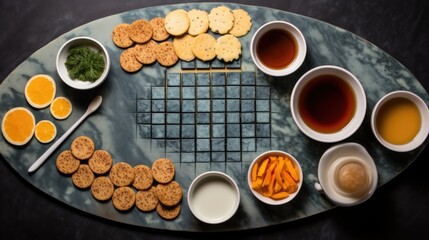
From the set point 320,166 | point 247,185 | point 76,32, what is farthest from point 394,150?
point 76,32

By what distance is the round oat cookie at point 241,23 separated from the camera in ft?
6.70

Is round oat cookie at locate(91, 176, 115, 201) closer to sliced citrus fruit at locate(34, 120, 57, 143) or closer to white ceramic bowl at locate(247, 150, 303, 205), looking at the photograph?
sliced citrus fruit at locate(34, 120, 57, 143)

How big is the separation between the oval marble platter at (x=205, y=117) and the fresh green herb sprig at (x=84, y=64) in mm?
70

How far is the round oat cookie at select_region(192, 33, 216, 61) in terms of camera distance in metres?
2.03

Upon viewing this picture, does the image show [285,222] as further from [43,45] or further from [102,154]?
[43,45]

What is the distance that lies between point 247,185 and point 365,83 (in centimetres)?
65

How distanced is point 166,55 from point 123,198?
2.03 ft

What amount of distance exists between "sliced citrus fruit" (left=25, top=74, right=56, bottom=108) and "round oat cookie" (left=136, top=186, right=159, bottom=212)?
0.55 metres

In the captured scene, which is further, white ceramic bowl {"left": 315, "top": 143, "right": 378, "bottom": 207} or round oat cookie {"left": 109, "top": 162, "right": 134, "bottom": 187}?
round oat cookie {"left": 109, "top": 162, "right": 134, "bottom": 187}

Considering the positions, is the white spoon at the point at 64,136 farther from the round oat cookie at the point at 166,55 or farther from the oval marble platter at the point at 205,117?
the round oat cookie at the point at 166,55

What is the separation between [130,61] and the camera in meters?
2.04

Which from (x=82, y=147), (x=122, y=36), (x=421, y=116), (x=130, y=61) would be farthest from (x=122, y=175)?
(x=421, y=116)

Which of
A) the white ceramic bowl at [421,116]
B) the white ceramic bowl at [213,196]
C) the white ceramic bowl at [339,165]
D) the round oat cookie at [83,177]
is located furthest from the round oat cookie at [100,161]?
the white ceramic bowl at [421,116]

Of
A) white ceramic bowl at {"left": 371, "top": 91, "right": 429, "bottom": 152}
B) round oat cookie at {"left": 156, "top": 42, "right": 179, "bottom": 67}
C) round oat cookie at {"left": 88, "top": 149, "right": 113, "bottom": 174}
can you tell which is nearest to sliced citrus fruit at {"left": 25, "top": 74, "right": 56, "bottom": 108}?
round oat cookie at {"left": 88, "top": 149, "right": 113, "bottom": 174}
